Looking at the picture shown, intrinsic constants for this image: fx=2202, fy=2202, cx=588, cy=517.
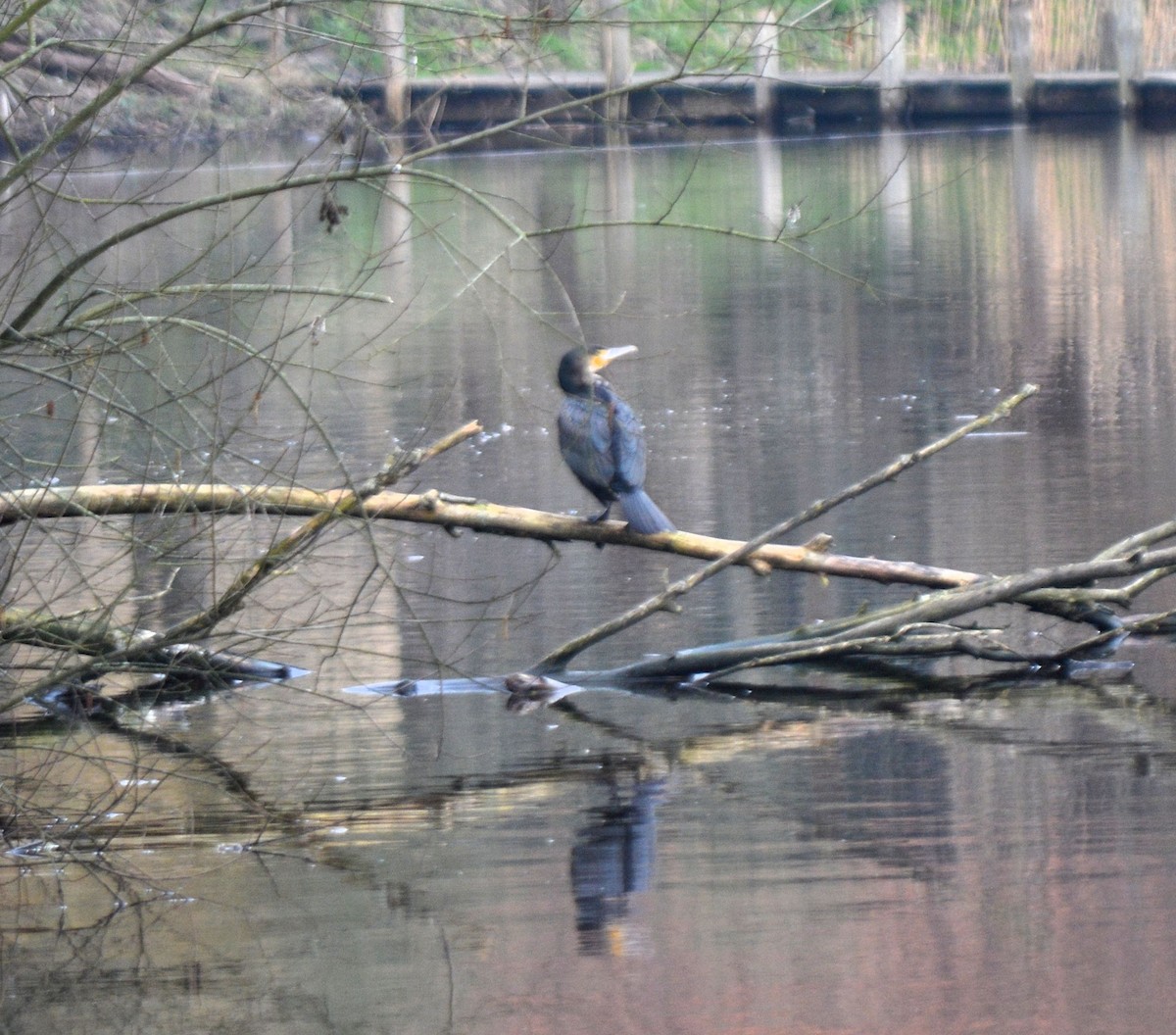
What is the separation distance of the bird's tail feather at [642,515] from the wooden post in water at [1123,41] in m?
28.4

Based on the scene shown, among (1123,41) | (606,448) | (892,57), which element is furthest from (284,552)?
(1123,41)

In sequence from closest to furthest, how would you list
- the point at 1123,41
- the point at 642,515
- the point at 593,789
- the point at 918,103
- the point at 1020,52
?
1. the point at 593,789
2. the point at 642,515
3. the point at 1123,41
4. the point at 1020,52
5. the point at 918,103

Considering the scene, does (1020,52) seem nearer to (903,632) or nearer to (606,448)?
(606,448)

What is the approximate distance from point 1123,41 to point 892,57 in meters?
3.50

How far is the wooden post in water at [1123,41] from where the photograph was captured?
3328 cm

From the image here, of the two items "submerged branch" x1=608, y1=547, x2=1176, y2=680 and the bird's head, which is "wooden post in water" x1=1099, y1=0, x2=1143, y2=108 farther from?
"submerged branch" x1=608, y1=547, x2=1176, y2=680

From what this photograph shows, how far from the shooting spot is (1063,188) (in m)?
25.0

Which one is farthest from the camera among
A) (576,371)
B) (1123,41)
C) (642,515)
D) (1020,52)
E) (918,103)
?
(918,103)

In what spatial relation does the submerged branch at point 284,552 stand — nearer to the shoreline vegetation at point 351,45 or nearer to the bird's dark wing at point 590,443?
the bird's dark wing at point 590,443

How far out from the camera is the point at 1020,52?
34375mm

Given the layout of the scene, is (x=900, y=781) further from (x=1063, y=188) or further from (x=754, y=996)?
(x=1063, y=188)

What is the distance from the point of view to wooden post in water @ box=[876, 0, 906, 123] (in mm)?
34094

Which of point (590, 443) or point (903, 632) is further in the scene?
point (590, 443)

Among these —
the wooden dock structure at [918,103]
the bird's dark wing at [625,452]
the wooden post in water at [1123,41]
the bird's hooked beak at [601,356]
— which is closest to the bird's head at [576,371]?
the bird's hooked beak at [601,356]
